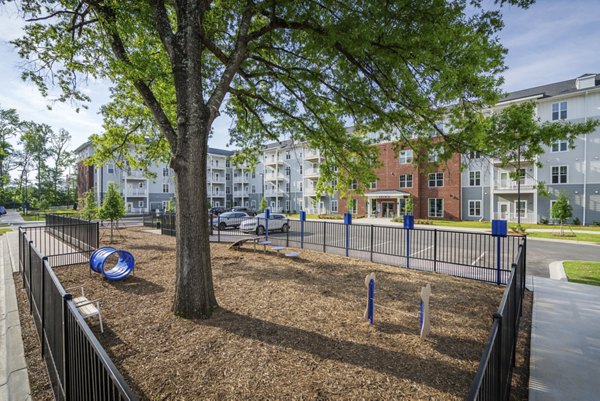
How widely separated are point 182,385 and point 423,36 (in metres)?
6.81

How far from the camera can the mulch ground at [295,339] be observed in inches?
138

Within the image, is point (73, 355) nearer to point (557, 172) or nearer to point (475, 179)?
point (475, 179)

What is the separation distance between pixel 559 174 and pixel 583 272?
26.9 metres

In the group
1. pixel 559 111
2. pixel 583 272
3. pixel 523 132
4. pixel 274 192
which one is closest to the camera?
pixel 523 132

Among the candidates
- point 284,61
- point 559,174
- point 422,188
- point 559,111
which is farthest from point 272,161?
point 284,61

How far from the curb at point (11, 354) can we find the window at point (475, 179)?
39756 mm

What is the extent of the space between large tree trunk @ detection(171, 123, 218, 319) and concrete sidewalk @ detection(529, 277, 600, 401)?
542 centimetres

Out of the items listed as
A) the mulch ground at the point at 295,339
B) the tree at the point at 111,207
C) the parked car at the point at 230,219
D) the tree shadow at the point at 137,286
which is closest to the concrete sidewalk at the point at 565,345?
the mulch ground at the point at 295,339

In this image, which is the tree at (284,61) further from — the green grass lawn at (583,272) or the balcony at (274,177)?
the balcony at (274,177)

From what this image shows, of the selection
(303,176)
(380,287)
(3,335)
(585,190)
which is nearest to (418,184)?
(585,190)

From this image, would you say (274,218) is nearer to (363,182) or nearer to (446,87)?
(363,182)

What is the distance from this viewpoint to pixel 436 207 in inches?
1483

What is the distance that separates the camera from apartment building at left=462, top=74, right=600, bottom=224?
91.8 ft

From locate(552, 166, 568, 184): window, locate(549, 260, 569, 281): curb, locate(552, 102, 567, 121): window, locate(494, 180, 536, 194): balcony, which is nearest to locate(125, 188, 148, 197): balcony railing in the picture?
locate(549, 260, 569, 281): curb
